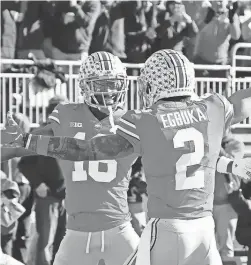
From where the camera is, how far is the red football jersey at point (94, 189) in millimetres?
4312

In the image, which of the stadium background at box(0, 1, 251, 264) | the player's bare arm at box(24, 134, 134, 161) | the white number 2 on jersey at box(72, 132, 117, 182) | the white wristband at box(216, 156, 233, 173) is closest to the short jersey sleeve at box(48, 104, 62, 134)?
the white number 2 on jersey at box(72, 132, 117, 182)

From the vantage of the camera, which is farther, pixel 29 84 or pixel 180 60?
pixel 29 84

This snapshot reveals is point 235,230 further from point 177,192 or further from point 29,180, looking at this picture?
point 177,192

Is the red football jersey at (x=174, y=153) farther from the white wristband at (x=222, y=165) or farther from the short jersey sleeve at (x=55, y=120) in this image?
the short jersey sleeve at (x=55, y=120)

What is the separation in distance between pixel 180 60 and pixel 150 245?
0.85m

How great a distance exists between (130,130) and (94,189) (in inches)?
36.6

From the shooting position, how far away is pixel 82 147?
3.63m

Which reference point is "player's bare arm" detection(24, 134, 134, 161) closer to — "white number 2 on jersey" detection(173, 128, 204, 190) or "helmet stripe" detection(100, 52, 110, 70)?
"white number 2 on jersey" detection(173, 128, 204, 190)

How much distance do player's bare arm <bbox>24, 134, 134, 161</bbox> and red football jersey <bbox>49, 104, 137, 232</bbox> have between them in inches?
26.0

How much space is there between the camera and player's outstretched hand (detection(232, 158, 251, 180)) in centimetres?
372

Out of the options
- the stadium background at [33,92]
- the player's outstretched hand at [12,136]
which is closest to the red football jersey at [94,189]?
the player's outstretched hand at [12,136]

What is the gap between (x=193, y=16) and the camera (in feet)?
26.2

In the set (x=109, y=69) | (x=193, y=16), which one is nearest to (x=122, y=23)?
(x=193, y=16)

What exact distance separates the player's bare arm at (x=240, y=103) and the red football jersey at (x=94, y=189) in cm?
77
